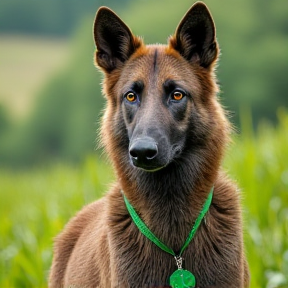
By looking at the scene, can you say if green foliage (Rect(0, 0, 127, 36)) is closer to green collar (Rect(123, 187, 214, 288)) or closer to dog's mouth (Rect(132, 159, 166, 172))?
green collar (Rect(123, 187, 214, 288))

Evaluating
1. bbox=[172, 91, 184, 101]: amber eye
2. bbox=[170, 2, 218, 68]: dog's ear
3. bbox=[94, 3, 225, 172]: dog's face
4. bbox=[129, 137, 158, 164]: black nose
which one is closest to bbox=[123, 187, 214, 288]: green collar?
bbox=[94, 3, 225, 172]: dog's face

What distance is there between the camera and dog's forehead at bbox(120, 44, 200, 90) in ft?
14.4

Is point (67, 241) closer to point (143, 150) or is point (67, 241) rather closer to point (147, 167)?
point (147, 167)

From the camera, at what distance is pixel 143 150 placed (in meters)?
3.94

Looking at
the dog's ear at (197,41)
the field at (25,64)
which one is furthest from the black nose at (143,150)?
the field at (25,64)

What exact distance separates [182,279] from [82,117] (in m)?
52.7

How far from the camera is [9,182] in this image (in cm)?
1681

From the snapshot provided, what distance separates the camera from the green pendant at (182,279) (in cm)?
404

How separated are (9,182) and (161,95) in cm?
1302

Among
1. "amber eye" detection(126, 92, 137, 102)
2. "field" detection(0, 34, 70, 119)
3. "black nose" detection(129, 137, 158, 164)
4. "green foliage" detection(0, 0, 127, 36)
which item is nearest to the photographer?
"black nose" detection(129, 137, 158, 164)

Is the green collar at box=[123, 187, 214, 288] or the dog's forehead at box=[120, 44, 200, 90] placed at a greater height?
the dog's forehead at box=[120, 44, 200, 90]

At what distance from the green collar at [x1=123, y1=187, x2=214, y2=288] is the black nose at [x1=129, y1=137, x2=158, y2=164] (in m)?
0.54

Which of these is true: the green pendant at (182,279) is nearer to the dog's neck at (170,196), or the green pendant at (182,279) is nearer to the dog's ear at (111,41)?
the dog's neck at (170,196)

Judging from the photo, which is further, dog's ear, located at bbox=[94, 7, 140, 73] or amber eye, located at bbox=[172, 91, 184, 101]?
dog's ear, located at bbox=[94, 7, 140, 73]
